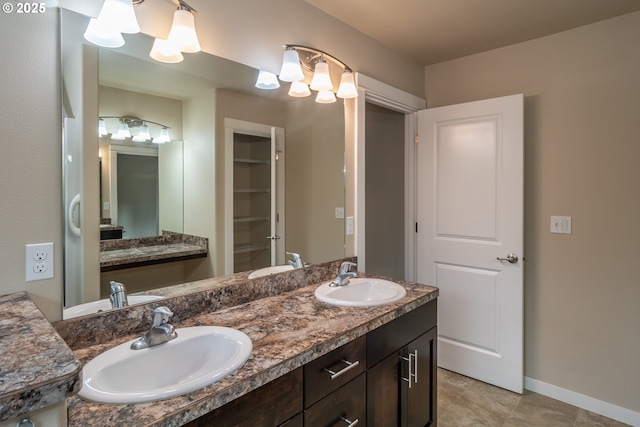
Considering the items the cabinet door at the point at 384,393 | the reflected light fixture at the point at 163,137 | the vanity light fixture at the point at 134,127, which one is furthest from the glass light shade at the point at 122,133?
the cabinet door at the point at 384,393

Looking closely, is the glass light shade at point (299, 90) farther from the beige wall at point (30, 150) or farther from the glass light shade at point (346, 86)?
the beige wall at point (30, 150)

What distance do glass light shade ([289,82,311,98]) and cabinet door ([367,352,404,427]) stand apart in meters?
1.34

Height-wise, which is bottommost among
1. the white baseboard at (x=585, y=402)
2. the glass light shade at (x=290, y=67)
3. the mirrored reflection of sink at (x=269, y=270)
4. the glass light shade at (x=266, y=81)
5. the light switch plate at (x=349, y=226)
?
the white baseboard at (x=585, y=402)

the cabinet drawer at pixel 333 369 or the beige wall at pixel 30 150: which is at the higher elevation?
the beige wall at pixel 30 150

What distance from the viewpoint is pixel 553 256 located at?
2.30m

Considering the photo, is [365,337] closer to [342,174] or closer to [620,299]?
[342,174]

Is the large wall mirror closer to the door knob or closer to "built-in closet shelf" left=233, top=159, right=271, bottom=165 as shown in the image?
"built-in closet shelf" left=233, top=159, right=271, bottom=165

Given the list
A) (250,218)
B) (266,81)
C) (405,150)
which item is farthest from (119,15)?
(405,150)

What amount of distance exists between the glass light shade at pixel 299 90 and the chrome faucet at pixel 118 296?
1194mm

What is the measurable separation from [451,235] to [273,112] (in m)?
1.61

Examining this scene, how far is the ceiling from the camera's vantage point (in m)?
1.88

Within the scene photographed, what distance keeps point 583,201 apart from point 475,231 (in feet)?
2.12

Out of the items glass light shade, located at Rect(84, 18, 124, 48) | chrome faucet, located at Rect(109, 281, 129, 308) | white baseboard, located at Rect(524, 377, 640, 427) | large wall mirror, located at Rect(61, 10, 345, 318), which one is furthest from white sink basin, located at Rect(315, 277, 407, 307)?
white baseboard, located at Rect(524, 377, 640, 427)

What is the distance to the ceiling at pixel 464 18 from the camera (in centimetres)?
188
